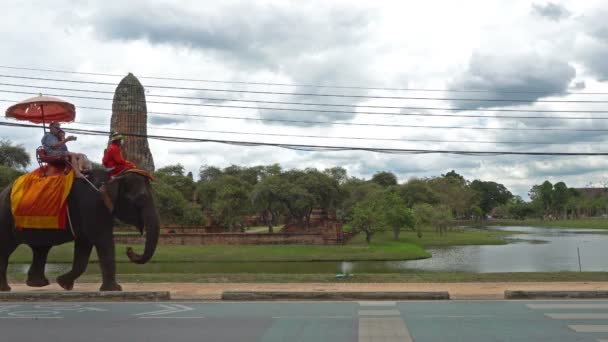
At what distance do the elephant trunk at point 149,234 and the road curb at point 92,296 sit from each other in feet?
2.82

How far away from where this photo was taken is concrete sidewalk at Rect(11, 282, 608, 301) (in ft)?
48.2

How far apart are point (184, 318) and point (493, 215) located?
162497 mm

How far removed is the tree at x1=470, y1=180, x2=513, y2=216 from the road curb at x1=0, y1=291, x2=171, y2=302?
135m

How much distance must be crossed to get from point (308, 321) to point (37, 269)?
27.4 feet

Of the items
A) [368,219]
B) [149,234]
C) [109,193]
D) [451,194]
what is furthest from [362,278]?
[451,194]

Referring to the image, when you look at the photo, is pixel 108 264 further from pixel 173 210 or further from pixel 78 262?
Result: pixel 173 210

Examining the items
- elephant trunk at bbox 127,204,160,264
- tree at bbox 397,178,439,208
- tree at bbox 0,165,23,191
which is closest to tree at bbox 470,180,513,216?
tree at bbox 397,178,439,208

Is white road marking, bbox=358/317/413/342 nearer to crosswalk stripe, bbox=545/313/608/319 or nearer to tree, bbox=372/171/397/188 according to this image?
crosswalk stripe, bbox=545/313/608/319

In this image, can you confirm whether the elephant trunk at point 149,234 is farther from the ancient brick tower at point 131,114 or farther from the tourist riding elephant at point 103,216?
the ancient brick tower at point 131,114

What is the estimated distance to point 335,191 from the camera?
A: 6212cm

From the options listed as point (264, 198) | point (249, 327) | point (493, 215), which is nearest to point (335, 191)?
point (264, 198)

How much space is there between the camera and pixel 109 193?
1394 cm

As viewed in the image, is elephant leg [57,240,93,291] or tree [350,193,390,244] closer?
elephant leg [57,240,93,291]

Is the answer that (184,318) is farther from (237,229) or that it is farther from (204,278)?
(237,229)
